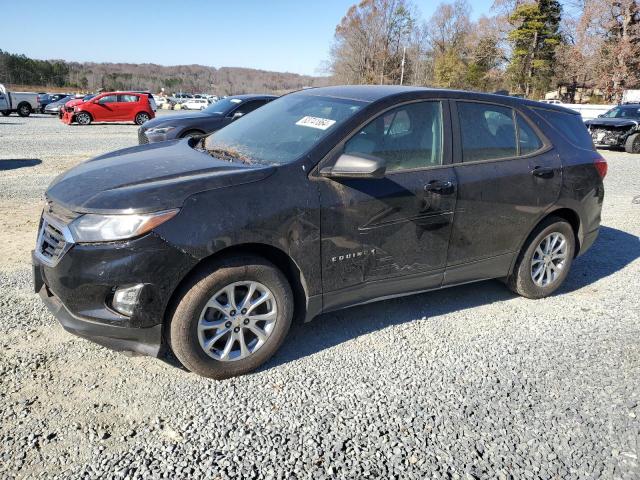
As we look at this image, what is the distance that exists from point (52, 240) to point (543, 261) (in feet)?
12.7

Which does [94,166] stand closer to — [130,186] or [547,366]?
[130,186]

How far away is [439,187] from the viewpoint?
367cm

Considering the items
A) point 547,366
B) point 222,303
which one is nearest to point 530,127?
point 547,366

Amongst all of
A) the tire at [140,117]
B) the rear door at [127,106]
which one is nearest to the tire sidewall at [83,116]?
the rear door at [127,106]

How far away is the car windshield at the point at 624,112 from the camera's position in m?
A: 17.6

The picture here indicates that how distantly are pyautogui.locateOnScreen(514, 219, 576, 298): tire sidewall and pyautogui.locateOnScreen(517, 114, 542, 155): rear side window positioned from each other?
67 cm

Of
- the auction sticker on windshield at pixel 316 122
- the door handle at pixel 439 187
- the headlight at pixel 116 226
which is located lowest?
the headlight at pixel 116 226

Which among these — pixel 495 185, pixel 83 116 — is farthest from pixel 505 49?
pixel 495 185

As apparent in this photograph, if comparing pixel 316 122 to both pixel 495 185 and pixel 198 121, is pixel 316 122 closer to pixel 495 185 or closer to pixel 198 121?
pixel 495 185

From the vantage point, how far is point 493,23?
5519cm

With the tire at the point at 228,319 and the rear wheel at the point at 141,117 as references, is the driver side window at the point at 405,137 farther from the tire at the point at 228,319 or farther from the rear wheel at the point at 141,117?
the rear wheel at the point at 141,117

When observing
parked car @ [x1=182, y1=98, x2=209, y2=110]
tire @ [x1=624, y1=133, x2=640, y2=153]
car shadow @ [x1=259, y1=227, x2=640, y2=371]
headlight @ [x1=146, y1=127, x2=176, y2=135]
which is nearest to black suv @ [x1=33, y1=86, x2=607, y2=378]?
car shadow @ [x1=259, y1=227, x2=640, y2=371]

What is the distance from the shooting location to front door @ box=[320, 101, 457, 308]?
3.30 m

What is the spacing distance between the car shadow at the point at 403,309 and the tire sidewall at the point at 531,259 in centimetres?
20
